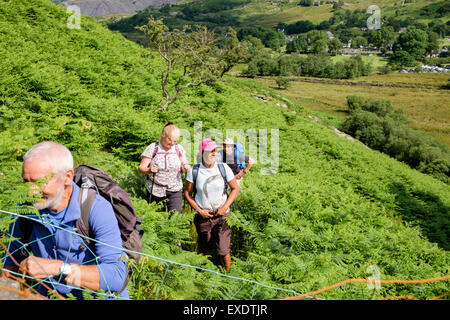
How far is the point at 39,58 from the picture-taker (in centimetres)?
1119

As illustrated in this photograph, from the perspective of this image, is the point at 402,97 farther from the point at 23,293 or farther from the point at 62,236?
the point at 23,293

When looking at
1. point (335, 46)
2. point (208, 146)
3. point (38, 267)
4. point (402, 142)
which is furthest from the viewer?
point (335, 46)

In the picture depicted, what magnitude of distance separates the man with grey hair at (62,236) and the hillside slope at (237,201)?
0.52m

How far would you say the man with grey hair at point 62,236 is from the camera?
82.2 inches

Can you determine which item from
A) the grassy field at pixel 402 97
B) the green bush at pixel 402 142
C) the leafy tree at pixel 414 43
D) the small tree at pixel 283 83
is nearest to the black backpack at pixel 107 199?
the green bush at pixel 402 142

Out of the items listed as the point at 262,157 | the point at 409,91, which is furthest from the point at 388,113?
the point at 262,157

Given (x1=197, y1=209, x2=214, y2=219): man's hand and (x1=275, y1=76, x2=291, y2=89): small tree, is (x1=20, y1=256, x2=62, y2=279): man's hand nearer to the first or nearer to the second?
(x1=197, y1=209, x2=214, y2=219): man's hand

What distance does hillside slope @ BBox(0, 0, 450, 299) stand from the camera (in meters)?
4.01

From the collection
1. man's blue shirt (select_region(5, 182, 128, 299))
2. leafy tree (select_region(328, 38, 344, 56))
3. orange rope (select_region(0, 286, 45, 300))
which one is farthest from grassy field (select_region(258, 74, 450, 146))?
leafy tree (select_region(328, 38, 344, 56))

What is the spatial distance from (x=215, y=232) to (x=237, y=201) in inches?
72.6

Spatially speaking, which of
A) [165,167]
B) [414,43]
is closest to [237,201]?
[165,167]

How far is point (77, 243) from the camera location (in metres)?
2.24
